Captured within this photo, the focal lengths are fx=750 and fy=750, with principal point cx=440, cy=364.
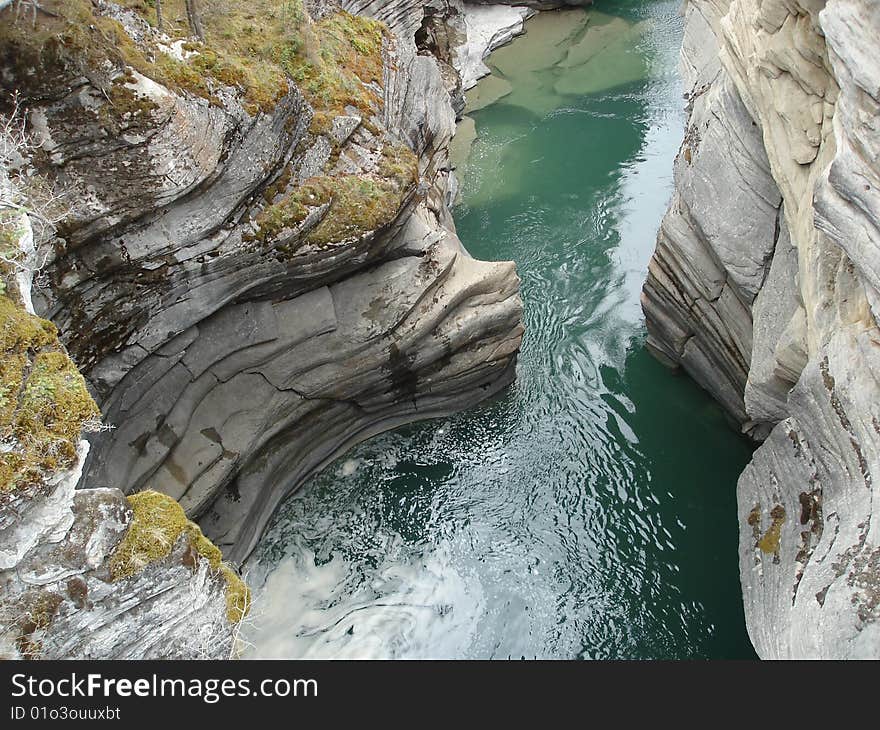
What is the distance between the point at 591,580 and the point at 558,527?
1083 mm

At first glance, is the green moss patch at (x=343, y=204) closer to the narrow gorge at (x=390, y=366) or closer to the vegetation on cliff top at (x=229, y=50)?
the narrow gorge at (x=390, y=366)

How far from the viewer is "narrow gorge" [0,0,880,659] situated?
24.1 feet

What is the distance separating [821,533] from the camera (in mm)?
8648

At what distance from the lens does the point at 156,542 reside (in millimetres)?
7258

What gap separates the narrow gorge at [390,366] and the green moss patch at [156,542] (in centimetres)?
3

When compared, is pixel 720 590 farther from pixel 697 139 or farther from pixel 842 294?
pixel 697 139

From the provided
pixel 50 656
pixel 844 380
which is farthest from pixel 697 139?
pixel 50 656

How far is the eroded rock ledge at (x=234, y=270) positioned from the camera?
9258 mm

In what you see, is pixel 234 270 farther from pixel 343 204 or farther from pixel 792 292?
pixel 792 292

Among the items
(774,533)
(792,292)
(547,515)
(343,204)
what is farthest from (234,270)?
(774,533)

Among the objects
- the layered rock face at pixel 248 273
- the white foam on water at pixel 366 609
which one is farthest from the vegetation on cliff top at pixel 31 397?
the white foam on water at pixel 366 609

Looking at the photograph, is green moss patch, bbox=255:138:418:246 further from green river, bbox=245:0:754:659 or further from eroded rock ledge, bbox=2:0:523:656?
green river, bbox=245:0:754:659

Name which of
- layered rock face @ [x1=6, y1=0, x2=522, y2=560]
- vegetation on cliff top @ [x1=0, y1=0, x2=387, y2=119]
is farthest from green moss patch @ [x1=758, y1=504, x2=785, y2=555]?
vegetation on cliff top @ [x1=0, y1=0, x2=387, y2=119]

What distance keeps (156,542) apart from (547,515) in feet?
23.7
